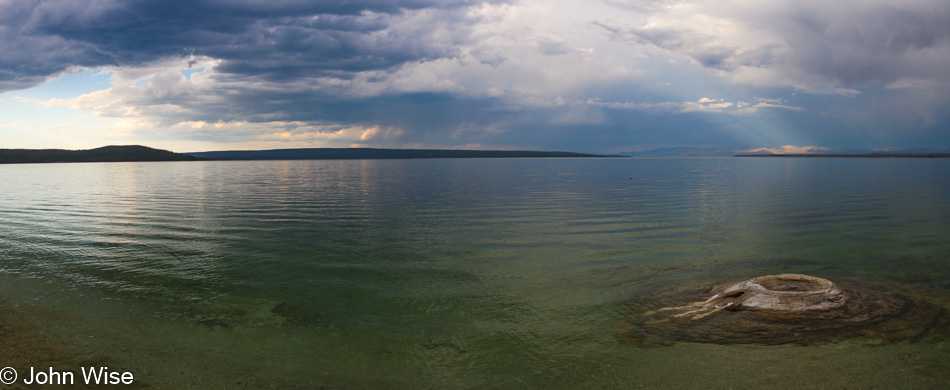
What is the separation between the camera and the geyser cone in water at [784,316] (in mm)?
9180

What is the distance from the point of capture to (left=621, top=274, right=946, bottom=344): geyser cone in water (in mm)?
9180
